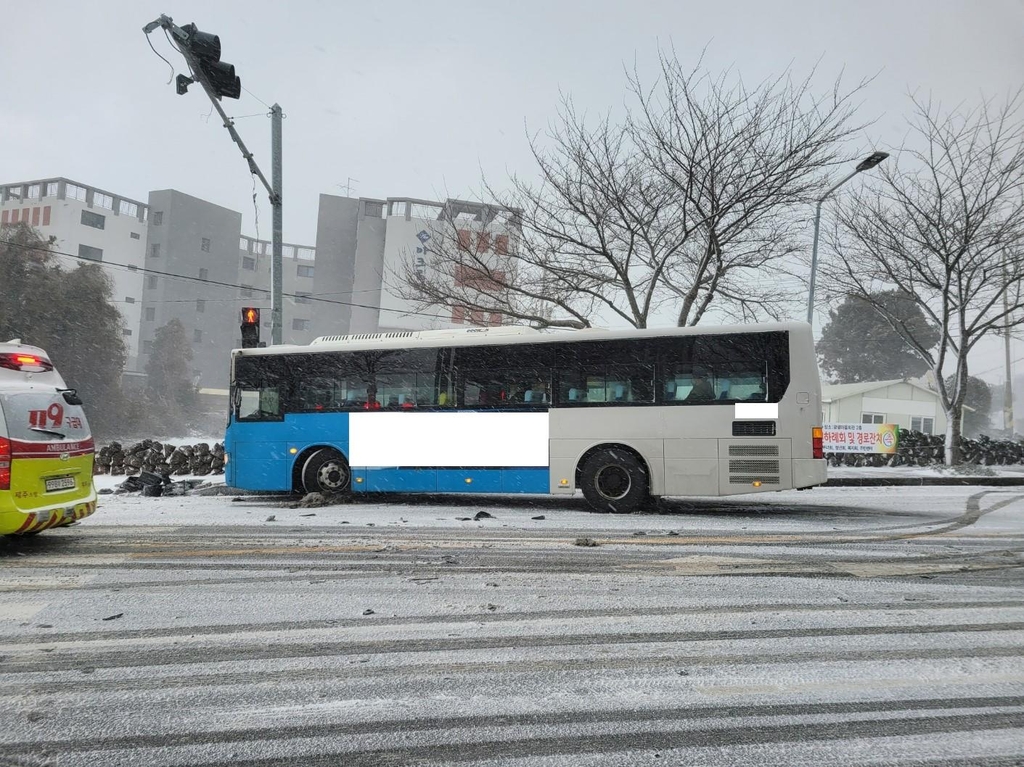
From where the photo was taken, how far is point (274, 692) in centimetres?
362

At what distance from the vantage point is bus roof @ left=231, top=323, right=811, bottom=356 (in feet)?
35.8

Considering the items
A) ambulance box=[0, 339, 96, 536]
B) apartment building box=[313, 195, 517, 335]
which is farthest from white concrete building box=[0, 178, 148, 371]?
ambulance box=[0, 339, 96, 536]

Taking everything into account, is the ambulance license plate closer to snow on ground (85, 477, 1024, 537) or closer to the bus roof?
snow on ground (85, 477, 1024, 537)

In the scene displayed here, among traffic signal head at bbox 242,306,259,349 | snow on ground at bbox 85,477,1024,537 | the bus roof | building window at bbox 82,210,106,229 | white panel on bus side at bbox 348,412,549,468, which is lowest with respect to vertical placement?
snow on ground at bbox 85,477,1024,537

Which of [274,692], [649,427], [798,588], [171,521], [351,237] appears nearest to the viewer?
[274,692]

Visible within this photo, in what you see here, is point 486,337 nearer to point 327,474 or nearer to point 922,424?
point 327,474

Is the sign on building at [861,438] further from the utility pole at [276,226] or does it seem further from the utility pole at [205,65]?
the utility pole at [205,65]

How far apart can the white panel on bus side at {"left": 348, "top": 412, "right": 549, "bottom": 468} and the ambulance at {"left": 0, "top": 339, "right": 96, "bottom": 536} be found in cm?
486

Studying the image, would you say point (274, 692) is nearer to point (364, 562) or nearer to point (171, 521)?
point (364, 562)

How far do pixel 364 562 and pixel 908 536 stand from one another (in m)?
6.29

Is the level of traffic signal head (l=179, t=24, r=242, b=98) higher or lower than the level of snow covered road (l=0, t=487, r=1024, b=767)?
higher

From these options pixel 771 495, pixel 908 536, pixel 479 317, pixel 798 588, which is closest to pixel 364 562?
pixel 798 588

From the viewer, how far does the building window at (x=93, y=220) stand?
59.1 metres

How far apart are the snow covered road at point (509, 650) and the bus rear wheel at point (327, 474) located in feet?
13.4
